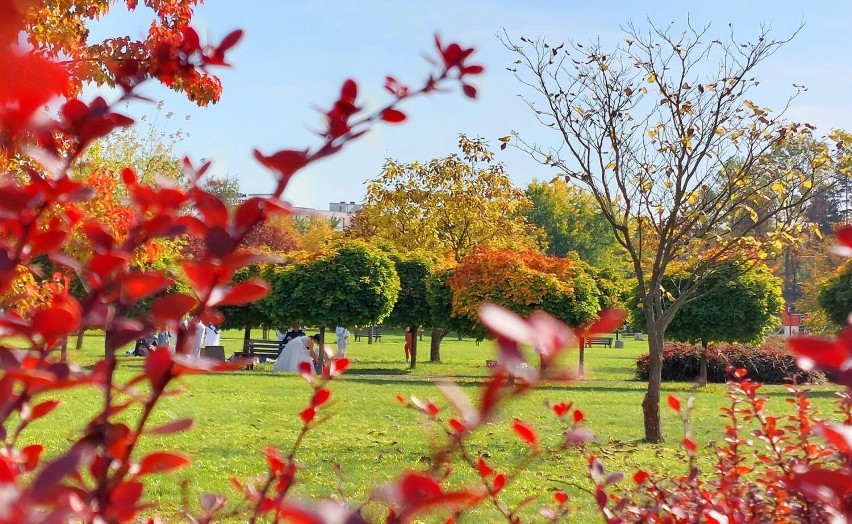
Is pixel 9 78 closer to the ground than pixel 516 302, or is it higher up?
closer to the ground

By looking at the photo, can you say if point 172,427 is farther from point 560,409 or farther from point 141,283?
point 560,409

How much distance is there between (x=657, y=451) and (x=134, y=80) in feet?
25.4

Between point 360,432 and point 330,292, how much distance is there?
30.0 ft

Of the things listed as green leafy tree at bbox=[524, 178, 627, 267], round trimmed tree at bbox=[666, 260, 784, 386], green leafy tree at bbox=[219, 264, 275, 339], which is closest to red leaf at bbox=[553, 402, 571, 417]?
round trimmed tree at bbox=[666, 260, 784, 386]

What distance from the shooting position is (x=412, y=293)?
21.5 m

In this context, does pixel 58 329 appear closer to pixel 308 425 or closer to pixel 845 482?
pixel 845 482

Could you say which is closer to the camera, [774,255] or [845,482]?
[845,482]

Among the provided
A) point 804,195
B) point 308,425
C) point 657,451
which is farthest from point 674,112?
point 308,425

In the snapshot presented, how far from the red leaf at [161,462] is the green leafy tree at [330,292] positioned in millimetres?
17351

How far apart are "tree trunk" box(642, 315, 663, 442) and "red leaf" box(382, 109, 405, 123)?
814 cm

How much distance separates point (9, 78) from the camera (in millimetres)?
597

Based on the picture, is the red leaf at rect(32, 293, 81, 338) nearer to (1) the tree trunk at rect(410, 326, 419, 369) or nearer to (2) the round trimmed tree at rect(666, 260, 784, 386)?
(2) the round trimmed tree at rect(666, 260, 784, 386)

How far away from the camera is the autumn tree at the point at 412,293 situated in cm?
2155

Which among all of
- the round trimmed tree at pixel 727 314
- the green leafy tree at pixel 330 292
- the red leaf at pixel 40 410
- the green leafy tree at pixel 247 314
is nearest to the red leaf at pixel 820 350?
the red leaf at pixel 40 410
